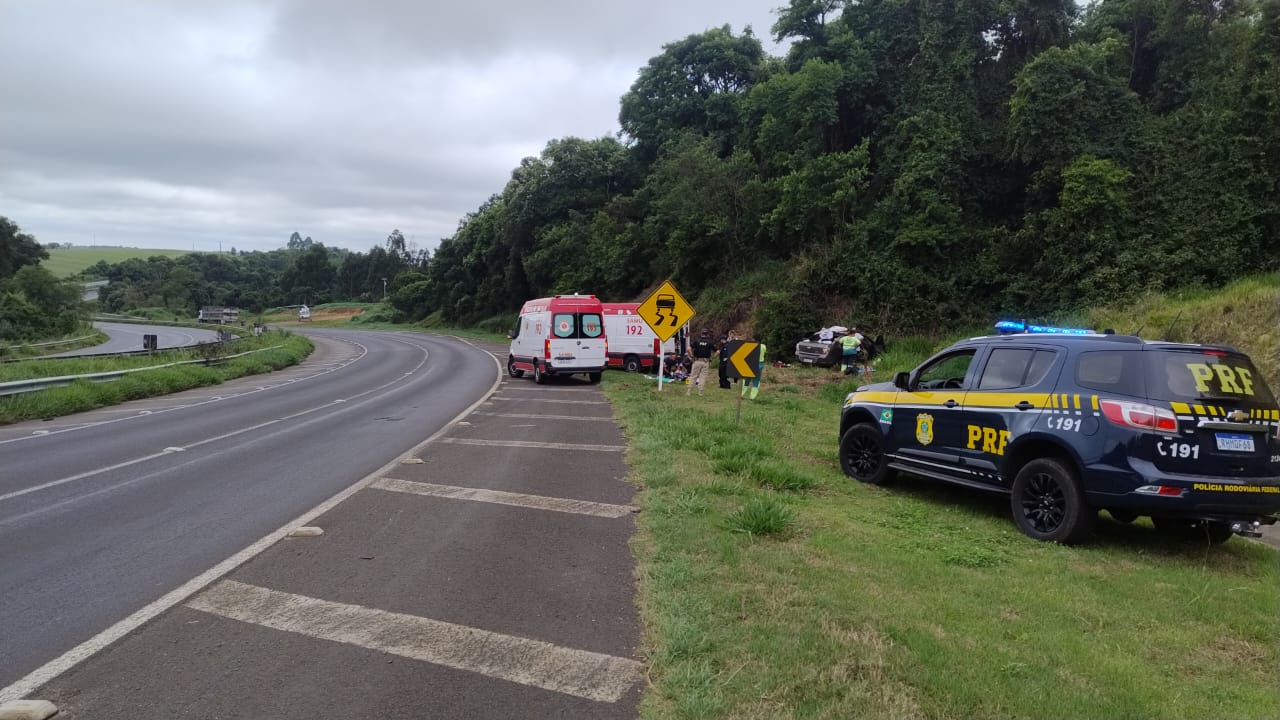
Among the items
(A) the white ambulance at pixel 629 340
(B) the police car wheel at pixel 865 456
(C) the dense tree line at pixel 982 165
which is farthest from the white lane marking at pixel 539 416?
Result: (C) the dense tree line at pixel 982 165

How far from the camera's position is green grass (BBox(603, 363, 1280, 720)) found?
11.8 ft

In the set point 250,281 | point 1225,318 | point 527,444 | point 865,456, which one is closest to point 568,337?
point 527,444

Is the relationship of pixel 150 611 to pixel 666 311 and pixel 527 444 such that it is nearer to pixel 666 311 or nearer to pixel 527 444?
pixel 527 444

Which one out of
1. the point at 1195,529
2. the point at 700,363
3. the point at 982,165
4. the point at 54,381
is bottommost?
the point at 54,381

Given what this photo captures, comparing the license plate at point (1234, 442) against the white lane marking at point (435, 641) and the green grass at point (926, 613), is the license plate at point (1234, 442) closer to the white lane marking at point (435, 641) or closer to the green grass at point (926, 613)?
the green grass at point (926, 613)

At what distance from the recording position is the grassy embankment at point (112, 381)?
Result: 15.5 m

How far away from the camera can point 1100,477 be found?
20.4ft

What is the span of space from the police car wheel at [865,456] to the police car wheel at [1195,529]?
269cm

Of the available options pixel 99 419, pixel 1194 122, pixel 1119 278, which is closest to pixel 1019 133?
pixel 1194 122

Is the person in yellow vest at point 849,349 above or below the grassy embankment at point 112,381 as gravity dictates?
above

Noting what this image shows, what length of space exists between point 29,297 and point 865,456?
70.4 meters

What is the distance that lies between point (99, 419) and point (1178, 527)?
17.6 metres

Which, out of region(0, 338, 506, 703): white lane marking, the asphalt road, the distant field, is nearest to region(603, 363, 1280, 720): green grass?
region(0, 338, 506, 703): white lane marking

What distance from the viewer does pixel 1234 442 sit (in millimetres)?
5984
